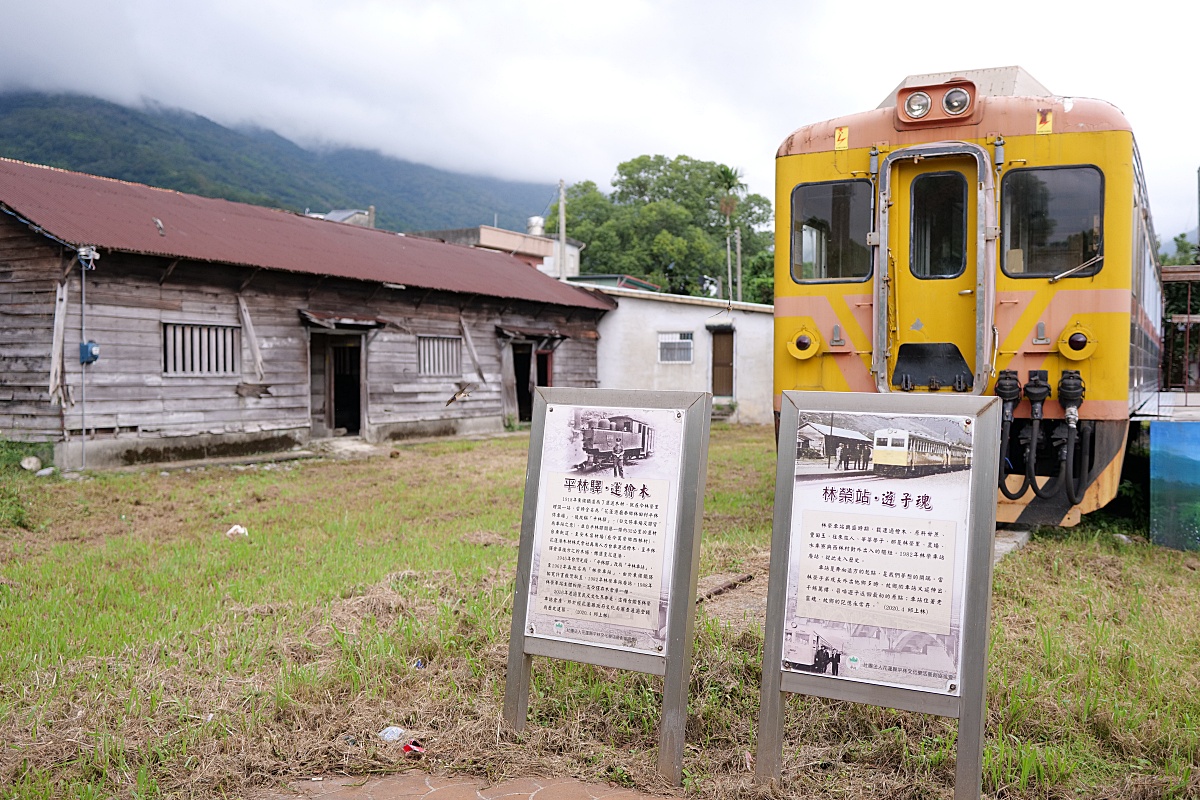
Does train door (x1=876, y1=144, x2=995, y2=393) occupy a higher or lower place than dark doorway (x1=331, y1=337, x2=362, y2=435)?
higher

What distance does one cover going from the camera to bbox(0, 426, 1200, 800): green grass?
10.9 ft

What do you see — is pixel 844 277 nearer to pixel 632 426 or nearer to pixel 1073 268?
pixel 1073 268

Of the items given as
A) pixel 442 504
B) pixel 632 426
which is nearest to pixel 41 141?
pixel 442 504

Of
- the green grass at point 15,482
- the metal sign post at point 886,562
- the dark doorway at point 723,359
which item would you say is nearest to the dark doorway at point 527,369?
the dark doorway at point 723,359

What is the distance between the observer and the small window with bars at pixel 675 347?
76.0ft

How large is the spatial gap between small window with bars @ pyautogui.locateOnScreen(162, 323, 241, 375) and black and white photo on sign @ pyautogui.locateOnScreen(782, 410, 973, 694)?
1250 centimetres

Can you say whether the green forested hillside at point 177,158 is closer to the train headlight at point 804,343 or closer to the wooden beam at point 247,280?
the wooden beam at point 247,280

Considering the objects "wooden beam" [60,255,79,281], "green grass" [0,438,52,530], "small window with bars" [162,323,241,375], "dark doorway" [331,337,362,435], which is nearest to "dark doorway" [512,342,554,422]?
"dark doorway" [331,337,362,435]

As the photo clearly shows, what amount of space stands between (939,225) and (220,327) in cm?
1134

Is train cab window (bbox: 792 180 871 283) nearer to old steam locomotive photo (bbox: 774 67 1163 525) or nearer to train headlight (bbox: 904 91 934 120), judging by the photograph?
old steam locomotive photo (bbox: 774 67 1163 525)

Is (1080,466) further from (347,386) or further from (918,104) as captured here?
(347,386)

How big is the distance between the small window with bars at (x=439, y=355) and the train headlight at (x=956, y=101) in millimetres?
13140

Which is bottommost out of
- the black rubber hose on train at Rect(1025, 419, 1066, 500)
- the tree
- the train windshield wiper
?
the black rubber hose on train at Rect(1025, 419, 1066, 500)

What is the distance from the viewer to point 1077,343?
21.1ft
